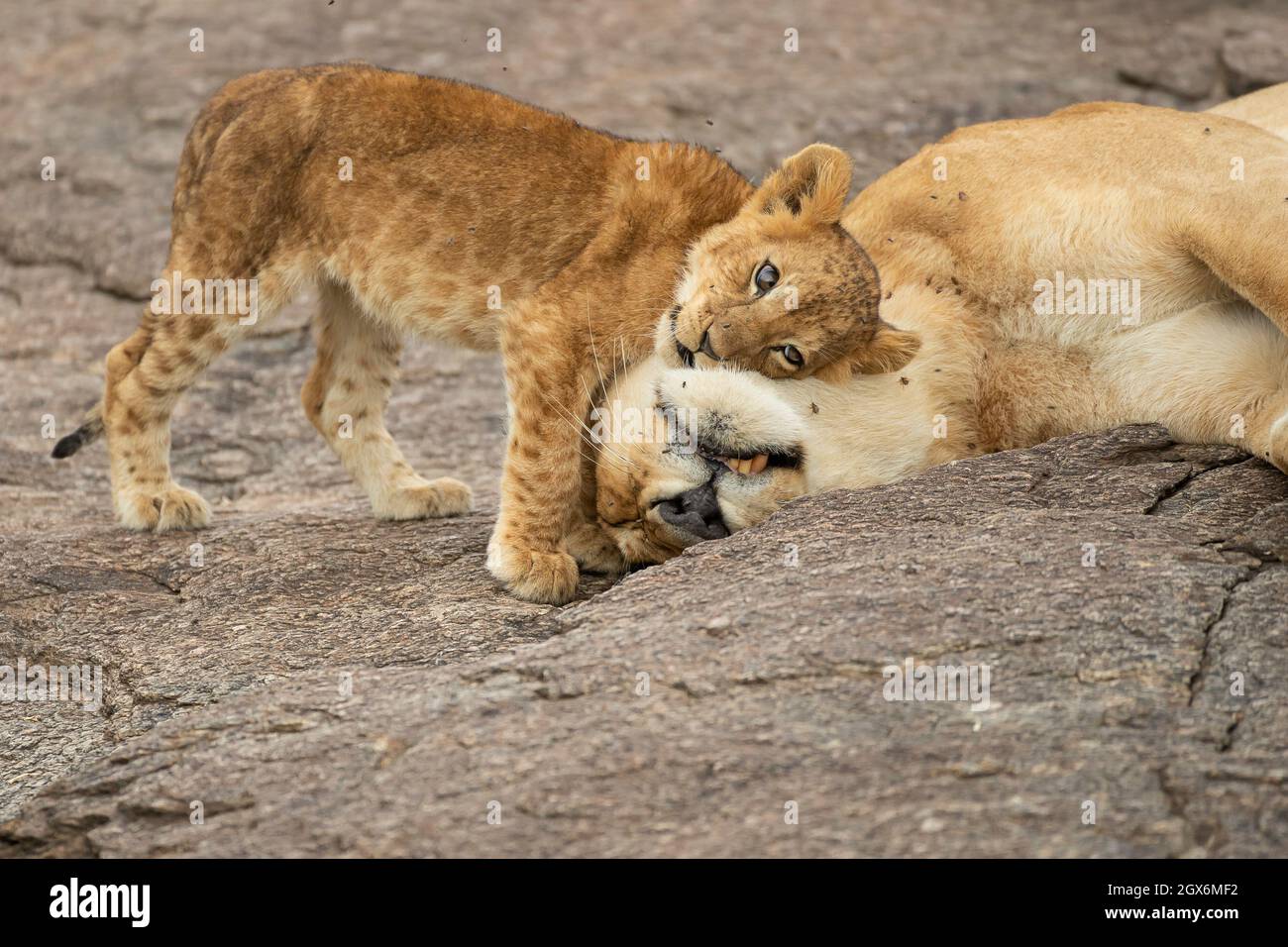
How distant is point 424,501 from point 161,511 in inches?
34.3

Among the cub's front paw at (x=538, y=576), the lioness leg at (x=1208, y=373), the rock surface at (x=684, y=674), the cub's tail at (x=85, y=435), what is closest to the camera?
the rock surface at (x=684, y=674)

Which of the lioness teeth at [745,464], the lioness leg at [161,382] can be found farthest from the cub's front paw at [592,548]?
Result: the lioness leg at [161,382]

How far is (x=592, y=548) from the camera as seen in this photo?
15.2 ft

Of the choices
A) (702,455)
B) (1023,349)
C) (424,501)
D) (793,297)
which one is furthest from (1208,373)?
(424,501)

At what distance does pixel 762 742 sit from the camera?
3.07 meters

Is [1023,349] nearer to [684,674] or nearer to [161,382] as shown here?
[684,674]

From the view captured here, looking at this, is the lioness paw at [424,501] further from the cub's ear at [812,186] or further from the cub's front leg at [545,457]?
the cub's ear at [812,186]

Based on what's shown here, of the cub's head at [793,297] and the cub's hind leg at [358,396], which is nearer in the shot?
the cub's head at [793,297]

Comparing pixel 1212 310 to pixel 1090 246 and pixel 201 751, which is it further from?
pixel 201 751

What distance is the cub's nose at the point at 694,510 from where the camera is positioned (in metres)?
4.30

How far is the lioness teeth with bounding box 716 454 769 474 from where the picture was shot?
14.2 feet

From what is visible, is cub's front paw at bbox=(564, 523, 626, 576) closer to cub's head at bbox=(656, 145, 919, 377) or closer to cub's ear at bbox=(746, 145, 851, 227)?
cub's head at bbox=(656, 145, 919, 377)

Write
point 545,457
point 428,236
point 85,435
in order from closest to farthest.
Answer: point 545,457, point 428,236, point 85,435

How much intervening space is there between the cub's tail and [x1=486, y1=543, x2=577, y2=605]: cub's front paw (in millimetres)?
1910
